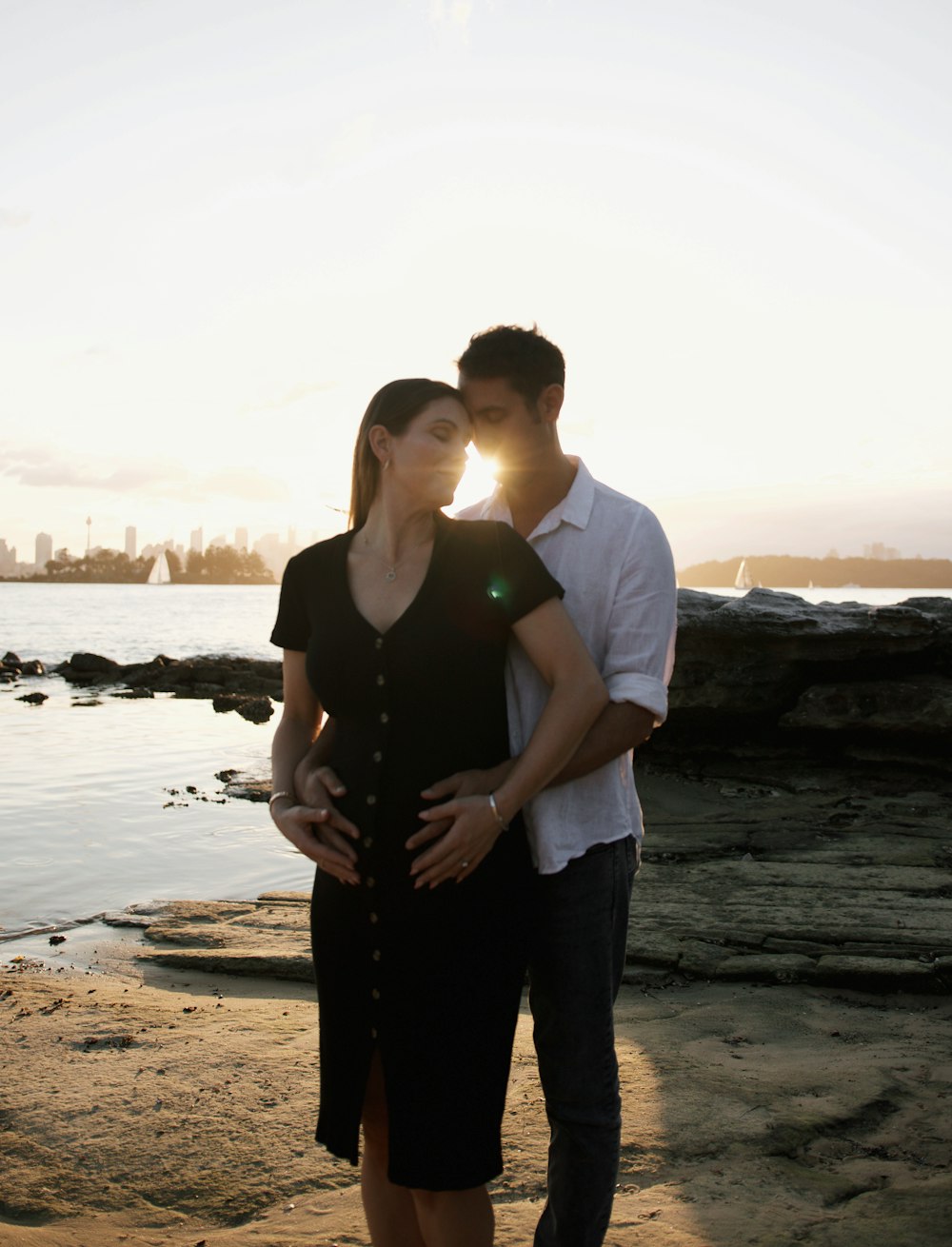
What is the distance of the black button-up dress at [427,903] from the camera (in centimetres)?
242

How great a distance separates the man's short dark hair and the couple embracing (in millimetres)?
12

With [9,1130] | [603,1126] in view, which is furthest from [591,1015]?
[9,1130]

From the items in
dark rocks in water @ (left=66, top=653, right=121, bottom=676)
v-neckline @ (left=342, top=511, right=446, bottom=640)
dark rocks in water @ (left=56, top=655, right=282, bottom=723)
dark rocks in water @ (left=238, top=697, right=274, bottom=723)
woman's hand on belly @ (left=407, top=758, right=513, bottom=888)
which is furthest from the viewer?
dark rocks in water @ (left=66, top=653, right=121, bottom=676)

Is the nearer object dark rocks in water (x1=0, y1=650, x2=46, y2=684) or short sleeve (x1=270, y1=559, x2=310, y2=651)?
short sleeve (x1=270, y1=559, x2=310, y2=651)

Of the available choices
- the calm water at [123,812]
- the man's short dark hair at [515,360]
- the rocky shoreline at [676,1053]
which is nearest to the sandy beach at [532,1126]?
the rocky shoreline at [676,1053]

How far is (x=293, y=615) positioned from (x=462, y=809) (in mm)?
752

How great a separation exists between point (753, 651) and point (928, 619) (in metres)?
1.64

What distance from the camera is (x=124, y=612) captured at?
279 feet

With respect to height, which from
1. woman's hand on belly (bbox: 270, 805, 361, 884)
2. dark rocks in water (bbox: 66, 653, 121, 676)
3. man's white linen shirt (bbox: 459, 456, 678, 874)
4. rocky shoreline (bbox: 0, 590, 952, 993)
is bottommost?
dark rocks in water (bbox: 66, 653, 121, 676)

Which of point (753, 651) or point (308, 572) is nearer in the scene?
point (308, 572)

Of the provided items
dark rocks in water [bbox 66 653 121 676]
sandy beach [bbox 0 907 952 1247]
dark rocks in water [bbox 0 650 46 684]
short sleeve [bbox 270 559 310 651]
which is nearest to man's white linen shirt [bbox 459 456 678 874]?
short sleeve [bbox 270 559 310 651]

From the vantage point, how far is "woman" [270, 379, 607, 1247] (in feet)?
7.93

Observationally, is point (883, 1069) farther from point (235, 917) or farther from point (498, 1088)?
point (235, 917)

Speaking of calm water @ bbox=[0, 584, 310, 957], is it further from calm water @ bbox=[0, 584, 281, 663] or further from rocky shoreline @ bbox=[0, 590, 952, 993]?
calm water @ bbox=[0, 584, 281, 663]
